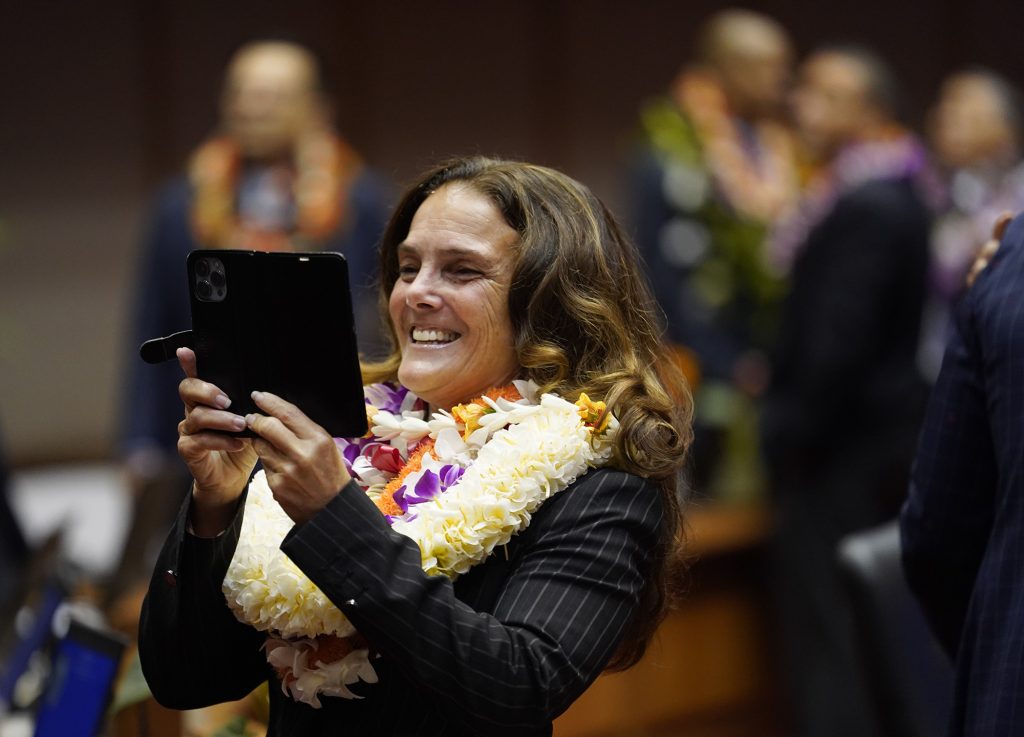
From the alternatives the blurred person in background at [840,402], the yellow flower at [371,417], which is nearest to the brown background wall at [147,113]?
the blurred person in background at [840,402]

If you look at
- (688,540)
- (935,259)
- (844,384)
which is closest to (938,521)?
(688,540)

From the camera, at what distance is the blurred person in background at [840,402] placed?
3.85 meters

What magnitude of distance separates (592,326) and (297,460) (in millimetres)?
443

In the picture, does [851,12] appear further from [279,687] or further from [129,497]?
[279,687]

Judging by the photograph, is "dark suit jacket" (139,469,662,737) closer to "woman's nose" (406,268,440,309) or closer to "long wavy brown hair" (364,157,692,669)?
"long wavy brown hair" (364,157,692,669)

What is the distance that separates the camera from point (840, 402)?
389 centimetres

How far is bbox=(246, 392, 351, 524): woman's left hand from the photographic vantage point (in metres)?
1.37

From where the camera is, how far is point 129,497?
3918mm

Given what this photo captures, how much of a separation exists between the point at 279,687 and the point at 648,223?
3111 millimetres

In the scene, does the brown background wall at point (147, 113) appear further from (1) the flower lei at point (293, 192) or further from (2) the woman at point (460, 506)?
(2) the woman at point (460, 506)

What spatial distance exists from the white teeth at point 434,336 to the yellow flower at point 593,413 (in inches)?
7.3

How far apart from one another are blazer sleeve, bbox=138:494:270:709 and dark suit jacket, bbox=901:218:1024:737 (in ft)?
2.90

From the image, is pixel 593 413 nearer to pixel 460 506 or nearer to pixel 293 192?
pixel 460 506

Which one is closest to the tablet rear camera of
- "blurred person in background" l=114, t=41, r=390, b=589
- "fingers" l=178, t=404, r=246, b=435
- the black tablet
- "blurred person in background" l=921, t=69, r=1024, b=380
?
the black tablet
